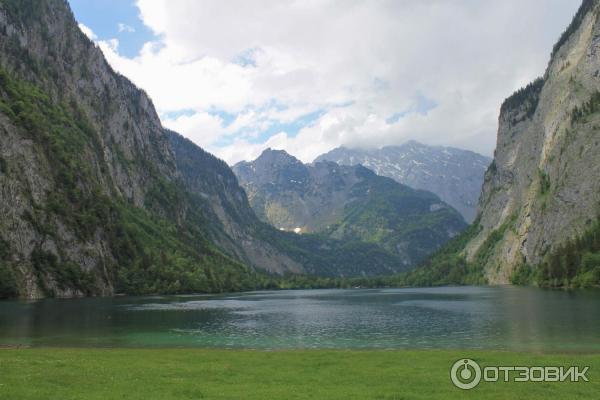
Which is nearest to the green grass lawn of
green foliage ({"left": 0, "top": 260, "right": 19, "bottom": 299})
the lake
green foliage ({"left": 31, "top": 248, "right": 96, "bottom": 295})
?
the lake

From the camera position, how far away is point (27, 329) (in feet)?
229

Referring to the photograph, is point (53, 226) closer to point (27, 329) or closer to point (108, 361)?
point (27, 329)

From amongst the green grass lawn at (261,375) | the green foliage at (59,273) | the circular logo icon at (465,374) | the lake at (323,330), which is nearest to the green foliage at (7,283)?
the green foliage at (59,273)

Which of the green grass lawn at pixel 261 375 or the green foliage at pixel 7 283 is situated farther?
the green foliage at pixel 7 283

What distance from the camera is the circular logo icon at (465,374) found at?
29853mm

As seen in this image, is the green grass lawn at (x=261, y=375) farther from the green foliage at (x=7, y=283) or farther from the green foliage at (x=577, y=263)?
the green foliage at (x=577, y=263)

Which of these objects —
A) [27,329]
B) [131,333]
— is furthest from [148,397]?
[27,329]


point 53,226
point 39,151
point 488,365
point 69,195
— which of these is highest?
point 39,151

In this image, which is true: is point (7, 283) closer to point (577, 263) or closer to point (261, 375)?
point (261, 375)

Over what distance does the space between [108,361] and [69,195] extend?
167m

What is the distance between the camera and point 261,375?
1336 inches

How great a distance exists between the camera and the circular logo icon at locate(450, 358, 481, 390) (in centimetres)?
2985

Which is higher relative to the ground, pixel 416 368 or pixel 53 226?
pixel 53 226

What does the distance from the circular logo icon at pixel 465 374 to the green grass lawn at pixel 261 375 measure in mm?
508
